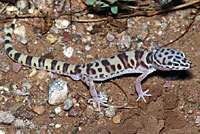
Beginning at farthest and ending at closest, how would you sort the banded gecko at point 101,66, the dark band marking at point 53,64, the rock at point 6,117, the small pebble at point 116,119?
the dark band marking at point 53,64, the banded gecko at point 101,66, the small pebble at point 116,119, the rock at point 6,117

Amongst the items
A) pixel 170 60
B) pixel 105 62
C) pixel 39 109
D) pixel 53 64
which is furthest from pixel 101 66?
pixel 39 109

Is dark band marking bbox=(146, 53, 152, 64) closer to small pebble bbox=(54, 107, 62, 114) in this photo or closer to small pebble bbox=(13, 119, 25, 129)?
small pebble bbox=(54, 107, 62, 114)

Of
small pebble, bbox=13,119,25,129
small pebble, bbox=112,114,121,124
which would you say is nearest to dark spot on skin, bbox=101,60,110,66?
small pebble, bbox=112,114,121,124

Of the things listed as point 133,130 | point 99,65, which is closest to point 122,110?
point 133,130

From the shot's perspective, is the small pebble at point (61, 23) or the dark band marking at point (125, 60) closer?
the dark band marking at point (125, 60)

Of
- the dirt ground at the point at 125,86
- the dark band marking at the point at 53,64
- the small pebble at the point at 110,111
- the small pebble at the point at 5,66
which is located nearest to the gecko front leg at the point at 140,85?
the dirt ground at the point at 125,86

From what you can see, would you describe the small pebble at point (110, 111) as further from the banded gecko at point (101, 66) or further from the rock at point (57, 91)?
the rock at point (57, 91)
